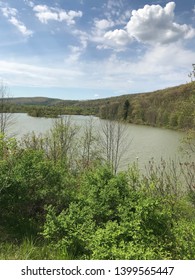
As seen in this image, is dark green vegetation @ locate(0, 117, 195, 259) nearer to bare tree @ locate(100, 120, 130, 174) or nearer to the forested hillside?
bare tree @ locate(100, 120, 130, 174)

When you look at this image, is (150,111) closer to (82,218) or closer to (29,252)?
(82,218)

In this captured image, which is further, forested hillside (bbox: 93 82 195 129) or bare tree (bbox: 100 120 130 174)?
forested hillside (bbox: 93 82 195 129)

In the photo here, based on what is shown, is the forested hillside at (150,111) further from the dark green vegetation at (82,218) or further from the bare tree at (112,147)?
the dark green vegetation at (82,218)

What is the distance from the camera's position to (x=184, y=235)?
322cm

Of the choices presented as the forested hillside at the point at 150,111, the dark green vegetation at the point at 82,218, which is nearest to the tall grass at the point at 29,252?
the dark green vegetation at the point at 82,218

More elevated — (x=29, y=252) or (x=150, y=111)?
(x=150, y=111)

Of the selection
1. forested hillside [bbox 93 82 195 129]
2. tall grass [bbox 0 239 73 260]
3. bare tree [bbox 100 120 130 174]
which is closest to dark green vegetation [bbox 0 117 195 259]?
tall grass [bbox 0 239 73 260]

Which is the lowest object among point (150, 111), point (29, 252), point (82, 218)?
point (29, 252)

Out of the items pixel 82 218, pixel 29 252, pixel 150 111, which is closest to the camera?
pixel 29 252

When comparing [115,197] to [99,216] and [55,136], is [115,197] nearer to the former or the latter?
[99,216]

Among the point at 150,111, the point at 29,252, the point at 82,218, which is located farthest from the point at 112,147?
the point at 150,111

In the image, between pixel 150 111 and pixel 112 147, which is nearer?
pixel 112 147
